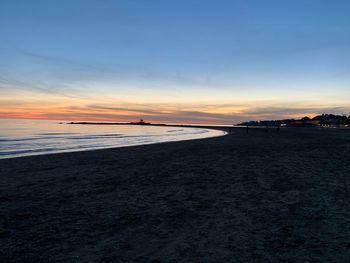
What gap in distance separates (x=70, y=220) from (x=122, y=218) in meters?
1.22

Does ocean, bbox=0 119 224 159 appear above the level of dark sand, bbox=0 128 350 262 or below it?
below

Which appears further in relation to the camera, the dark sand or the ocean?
the ocean

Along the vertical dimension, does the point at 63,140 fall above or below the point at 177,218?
below

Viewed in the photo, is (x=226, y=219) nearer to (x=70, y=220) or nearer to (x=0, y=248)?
(x=70, y=220)

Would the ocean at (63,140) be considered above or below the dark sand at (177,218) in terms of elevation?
below

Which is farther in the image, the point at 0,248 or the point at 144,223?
the point at 144,223

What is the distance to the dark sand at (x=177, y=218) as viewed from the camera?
493 centimetres

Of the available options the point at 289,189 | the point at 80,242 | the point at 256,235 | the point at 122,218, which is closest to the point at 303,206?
the point at 289,189

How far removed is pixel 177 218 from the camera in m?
6.79

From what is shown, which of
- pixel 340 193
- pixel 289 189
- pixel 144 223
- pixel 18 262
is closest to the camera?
pixel 18 262

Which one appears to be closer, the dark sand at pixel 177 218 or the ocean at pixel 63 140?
the dark sand at pixel 177 218

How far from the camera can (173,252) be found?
16.2 feet

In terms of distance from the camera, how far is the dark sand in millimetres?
4930

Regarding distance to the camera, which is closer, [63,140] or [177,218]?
[177,218]
